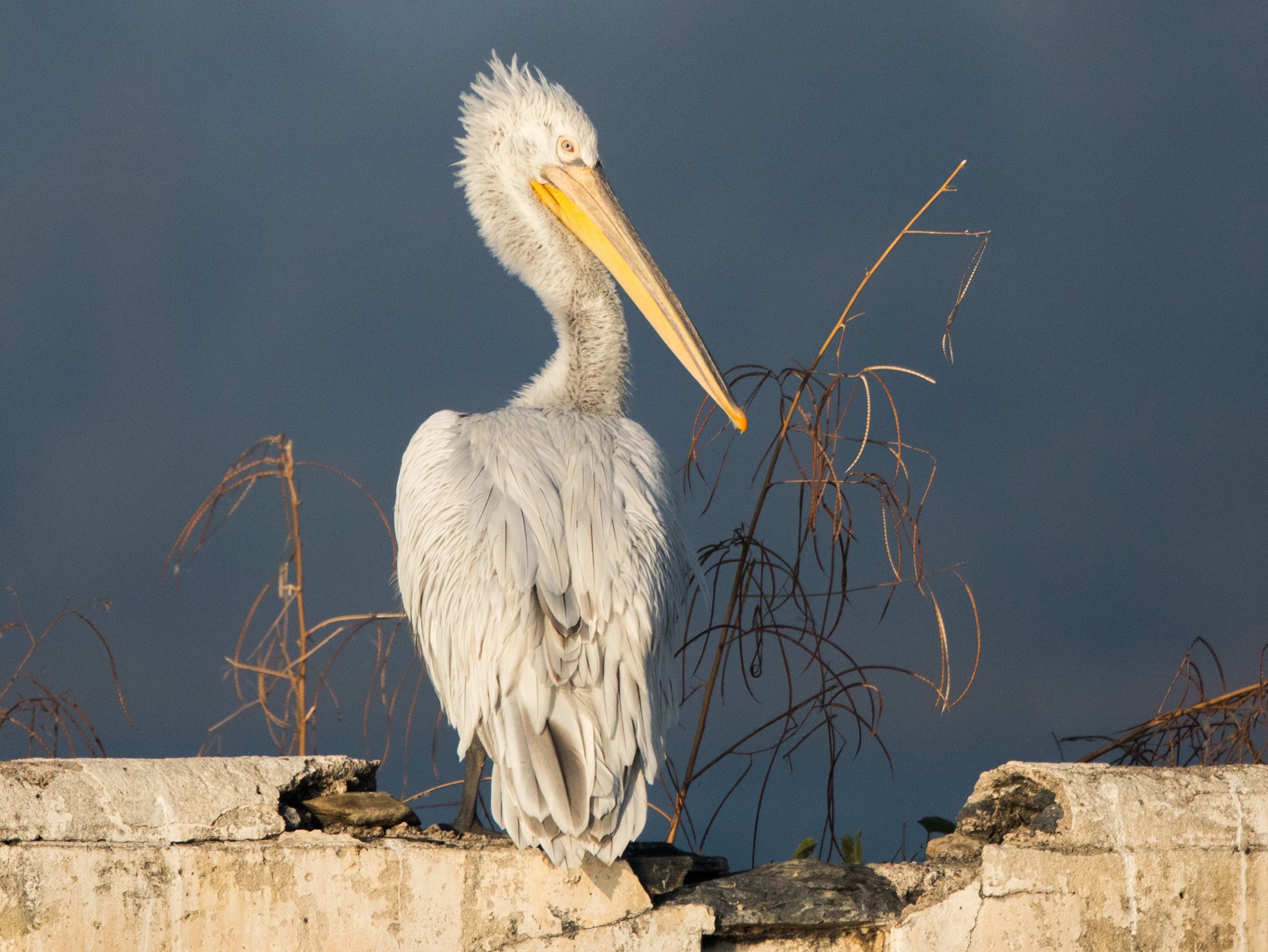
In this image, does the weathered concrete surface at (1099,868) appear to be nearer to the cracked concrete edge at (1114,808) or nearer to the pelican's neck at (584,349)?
the cracked concrete edge at (1114,808)

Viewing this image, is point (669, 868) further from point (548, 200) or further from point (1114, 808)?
point (548, 200)

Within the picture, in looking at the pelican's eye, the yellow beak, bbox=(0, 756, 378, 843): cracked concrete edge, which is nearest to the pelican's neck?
the yellow beak

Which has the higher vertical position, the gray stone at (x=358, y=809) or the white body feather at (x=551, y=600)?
the white body feather at (x=551, y=600)

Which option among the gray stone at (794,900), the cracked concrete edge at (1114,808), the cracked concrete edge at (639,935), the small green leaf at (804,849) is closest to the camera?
the cracked concrete edge at (639,935)

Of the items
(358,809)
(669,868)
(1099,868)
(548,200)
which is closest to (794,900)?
(669,868)

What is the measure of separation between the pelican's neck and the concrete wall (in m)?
1.48

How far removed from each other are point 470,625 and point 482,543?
0.23m

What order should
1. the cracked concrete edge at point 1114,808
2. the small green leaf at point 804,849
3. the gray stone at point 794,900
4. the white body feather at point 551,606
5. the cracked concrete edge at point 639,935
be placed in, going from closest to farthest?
the white body feather at point 551,606
the cracked concrete edge at point 639,935
the gray stone at point 794,900
the cracked concrete edge at point 1114,808
the small green leaf at point 804,849

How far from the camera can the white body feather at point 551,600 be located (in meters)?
3.20

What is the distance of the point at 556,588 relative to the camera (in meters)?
3.41

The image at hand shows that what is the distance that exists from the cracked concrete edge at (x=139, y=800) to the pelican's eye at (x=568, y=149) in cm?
264

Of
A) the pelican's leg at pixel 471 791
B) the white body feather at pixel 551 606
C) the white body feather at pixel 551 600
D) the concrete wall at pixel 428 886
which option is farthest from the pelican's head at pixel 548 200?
the concrete wall at pixel 428 886

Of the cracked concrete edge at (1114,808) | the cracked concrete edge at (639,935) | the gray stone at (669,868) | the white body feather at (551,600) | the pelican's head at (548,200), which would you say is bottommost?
the cracked concrete edge at (639,935)

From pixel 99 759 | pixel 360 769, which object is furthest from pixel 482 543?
pixel 99 759
